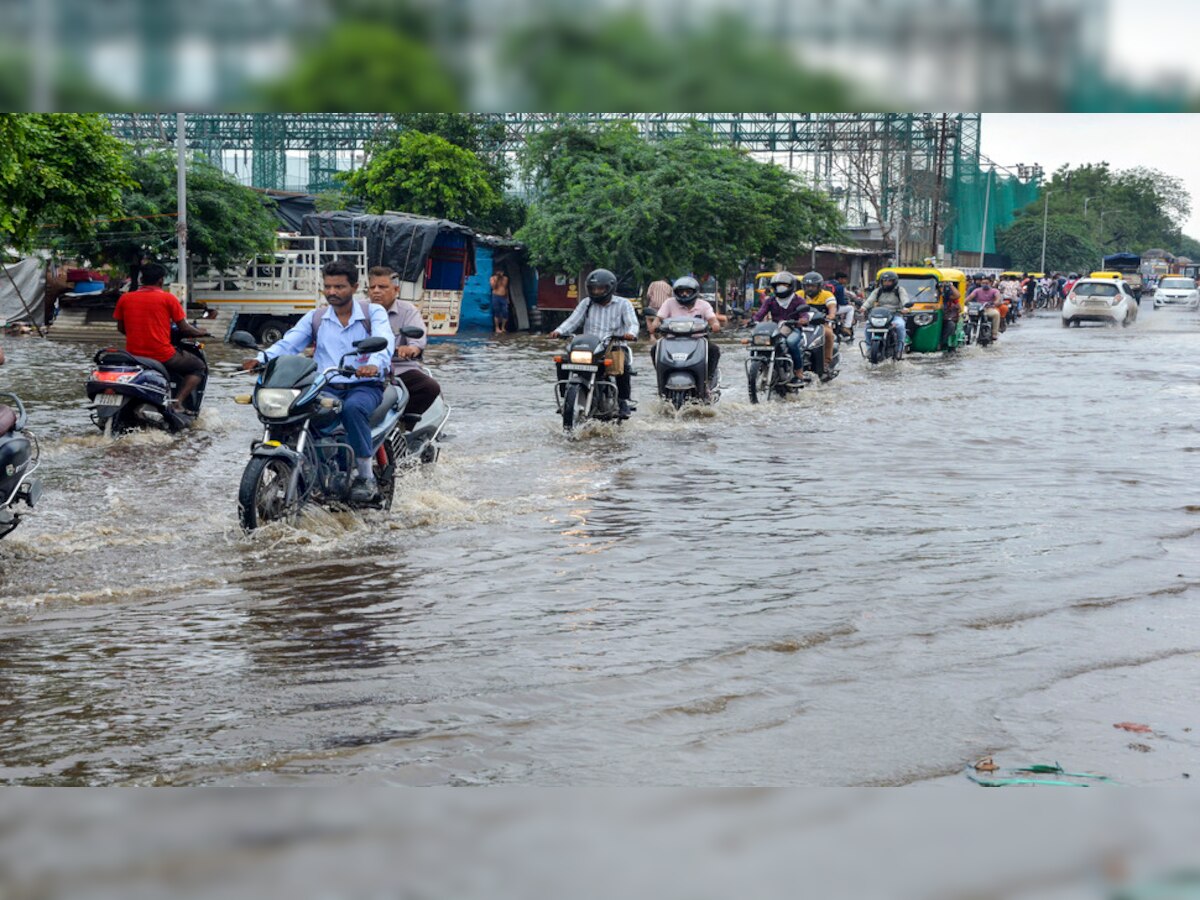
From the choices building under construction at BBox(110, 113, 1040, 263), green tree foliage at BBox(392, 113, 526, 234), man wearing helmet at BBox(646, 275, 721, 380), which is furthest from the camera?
building under construction at BBox(110, 113, 1040, 263)

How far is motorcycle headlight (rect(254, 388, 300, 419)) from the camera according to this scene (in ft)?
24.5

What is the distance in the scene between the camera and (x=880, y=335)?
2273cm

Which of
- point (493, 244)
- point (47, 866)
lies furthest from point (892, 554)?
point (493, 244)

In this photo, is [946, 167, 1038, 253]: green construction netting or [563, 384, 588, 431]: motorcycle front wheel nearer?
[563, 384, 588, 431]: motorcycle front wheel

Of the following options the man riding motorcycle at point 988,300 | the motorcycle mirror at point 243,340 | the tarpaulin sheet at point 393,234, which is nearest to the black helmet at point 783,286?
the motorcycle mirror at point 243,340

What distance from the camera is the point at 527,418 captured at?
47.0ft

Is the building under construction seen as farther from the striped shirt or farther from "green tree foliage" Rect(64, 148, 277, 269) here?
the striped shirt

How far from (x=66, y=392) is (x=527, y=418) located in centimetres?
608

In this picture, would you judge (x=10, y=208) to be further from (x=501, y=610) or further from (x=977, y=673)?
(x=977, y=673)

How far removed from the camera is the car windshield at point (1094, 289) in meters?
40.7

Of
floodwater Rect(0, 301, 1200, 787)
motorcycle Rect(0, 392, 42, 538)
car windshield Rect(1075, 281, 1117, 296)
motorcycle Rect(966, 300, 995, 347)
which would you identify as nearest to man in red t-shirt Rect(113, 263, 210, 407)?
floodwater Rect(0, 301, 1200, 787)

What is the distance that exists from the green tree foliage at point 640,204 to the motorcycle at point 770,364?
55.7 feet

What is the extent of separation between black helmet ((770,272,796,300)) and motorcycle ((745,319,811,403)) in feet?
1.22

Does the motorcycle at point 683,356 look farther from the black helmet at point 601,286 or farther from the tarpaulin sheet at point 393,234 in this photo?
the tarpaulin sheet at point 393,234
